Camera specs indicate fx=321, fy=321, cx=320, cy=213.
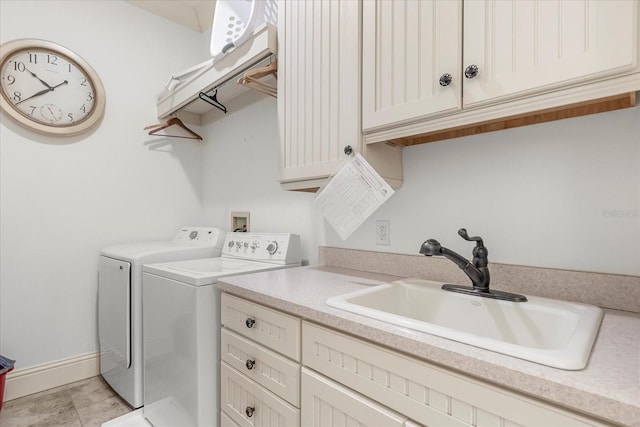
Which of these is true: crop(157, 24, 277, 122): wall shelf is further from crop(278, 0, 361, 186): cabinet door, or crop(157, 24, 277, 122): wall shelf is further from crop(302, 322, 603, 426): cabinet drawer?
crop(302, 322, 603, 426): cabinet drawer

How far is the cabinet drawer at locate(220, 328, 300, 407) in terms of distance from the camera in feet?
3.27

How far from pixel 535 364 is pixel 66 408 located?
2420 mm

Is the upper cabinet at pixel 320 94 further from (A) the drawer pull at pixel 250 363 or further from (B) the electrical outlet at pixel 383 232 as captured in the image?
(A) the drawer pull at pixel 250 363

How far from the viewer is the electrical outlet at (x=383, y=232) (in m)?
1.47

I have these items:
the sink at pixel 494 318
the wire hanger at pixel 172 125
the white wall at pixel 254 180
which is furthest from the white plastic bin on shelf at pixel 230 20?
the sink at pixel 494 318

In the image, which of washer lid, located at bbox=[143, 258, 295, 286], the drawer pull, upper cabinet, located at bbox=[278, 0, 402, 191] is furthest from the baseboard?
upper cabinet, located at bbox=[278, 0, 402, 191]

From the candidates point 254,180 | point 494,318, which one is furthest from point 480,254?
point 254,180

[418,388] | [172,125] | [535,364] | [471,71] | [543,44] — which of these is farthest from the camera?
[172,125]

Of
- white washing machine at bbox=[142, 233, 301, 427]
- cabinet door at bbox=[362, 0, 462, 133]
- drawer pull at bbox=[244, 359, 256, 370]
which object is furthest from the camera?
white washing machine at bbox=[142, 233, 301, 427]

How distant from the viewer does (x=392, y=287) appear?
3.86 ft

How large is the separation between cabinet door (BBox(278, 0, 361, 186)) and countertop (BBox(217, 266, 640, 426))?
0.60 meters

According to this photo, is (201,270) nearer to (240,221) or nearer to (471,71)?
(240,221)

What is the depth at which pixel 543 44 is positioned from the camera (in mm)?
806

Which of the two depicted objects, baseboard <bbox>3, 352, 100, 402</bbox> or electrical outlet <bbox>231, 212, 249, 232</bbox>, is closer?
A: baseboard <bbox>3, 352, 100, 402</bbox>
